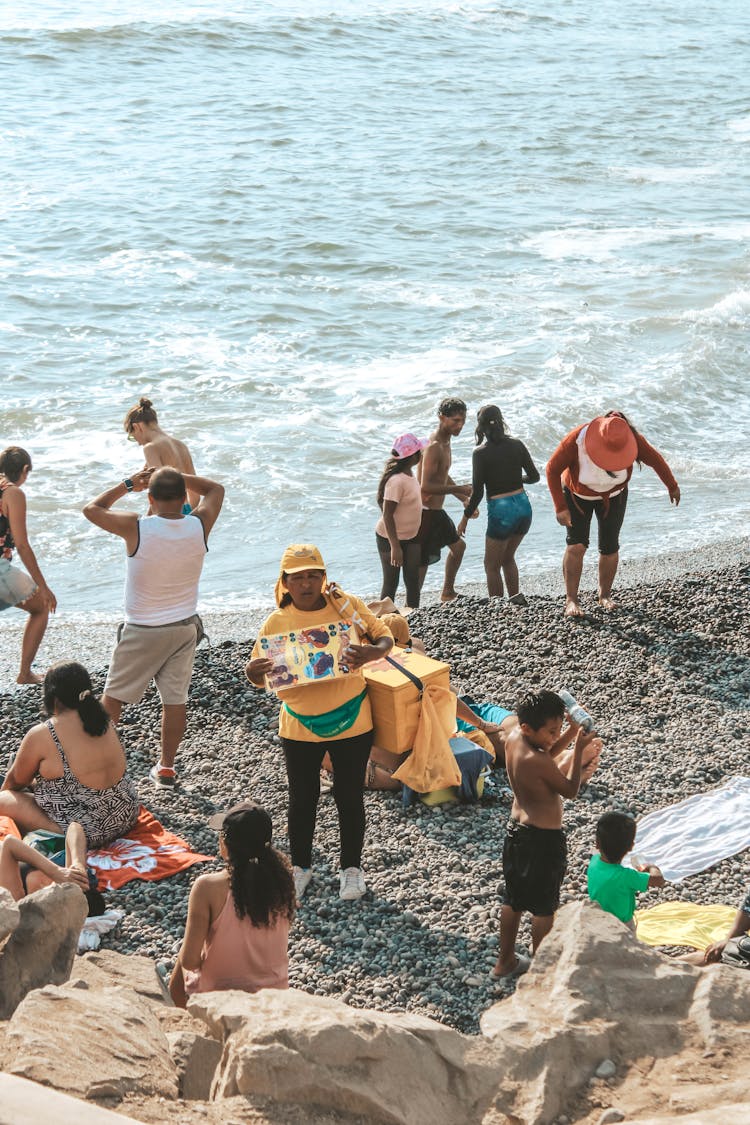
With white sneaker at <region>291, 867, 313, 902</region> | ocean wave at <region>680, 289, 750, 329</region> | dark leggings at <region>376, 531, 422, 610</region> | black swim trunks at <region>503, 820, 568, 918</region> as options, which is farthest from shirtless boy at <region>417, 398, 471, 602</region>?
ocean wave at <region>680, 289, 750, 329</region>

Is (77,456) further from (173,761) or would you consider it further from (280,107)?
(280,107)

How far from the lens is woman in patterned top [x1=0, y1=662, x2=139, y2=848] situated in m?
5.54

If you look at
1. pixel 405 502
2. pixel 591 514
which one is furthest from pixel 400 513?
pixel 591 514

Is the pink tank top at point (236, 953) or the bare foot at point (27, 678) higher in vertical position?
the pink tank top at point (236, 953)

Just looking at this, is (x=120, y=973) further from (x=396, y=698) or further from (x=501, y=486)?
(x=501, y=486)

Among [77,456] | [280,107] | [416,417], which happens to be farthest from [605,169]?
[77,456]

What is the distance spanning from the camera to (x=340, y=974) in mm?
5094

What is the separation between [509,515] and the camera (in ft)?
30.7

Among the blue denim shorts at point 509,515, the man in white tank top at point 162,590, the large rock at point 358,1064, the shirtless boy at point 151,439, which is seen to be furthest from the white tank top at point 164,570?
the blue denim shorts at point 509,515

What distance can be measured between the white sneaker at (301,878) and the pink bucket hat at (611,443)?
391cm

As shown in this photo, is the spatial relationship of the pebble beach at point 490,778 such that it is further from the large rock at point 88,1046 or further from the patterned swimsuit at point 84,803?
the large rock at point 88,1046

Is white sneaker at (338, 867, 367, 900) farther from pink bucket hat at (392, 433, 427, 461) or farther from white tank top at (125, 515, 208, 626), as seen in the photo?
pink bucket hat at (392, 433, 427, 461)

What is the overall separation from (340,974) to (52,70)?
30880mm

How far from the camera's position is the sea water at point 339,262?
13836 mm
